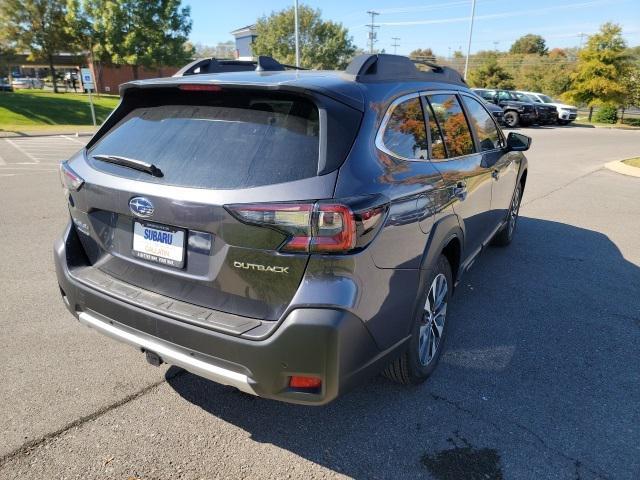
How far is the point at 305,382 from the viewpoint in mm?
2119

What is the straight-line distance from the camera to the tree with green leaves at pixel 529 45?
9594 centimetres

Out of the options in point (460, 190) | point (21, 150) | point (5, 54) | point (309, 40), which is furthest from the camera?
point (309, 40)

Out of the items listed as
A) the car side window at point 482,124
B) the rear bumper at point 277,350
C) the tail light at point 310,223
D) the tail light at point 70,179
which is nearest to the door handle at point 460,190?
the car side window at point 482,124

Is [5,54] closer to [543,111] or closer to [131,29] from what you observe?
[131,29]

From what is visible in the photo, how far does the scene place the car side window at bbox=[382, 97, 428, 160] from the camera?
2.52m

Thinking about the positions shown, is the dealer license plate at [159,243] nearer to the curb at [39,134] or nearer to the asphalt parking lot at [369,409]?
the asphalt parking lot at [369,409]

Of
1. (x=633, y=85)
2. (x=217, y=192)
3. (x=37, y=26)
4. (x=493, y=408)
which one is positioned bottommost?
(x=493, y=408)

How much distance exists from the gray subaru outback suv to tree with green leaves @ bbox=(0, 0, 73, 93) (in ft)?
155

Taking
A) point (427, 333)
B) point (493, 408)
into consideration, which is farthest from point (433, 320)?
point (493, 408)

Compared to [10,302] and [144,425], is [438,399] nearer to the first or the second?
[144,425]

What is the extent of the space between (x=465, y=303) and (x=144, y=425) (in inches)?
109

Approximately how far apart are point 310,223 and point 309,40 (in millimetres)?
51369

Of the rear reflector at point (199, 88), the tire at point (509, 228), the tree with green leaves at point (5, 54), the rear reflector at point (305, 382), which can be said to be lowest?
the tire at point (509, 228)

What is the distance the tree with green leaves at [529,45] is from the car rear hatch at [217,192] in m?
107
